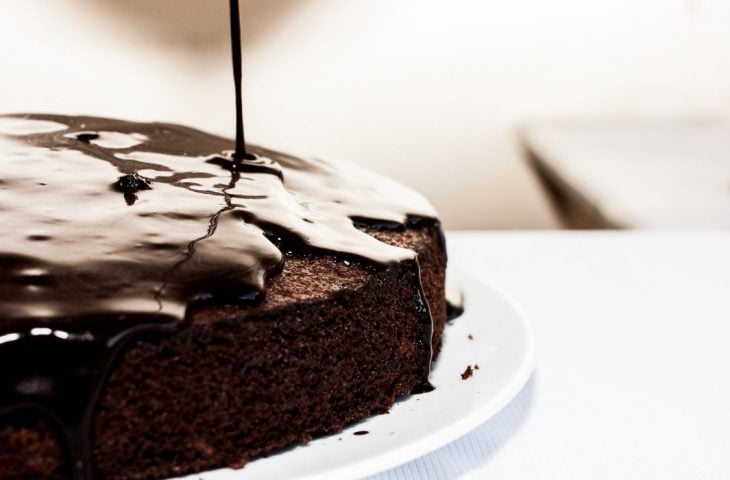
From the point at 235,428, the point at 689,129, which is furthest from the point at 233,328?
the point at 689,129

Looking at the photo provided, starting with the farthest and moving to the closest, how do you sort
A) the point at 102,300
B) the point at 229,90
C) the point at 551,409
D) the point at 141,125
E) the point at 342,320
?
the point at 229,90
the point at 141,125
the point at 551,409
the point at 342,320
the point at 102,300

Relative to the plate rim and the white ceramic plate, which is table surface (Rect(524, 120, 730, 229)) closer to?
the white ceramic plate

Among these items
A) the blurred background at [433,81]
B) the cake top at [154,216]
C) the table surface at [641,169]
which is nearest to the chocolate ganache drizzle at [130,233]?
the cake top at [154,216]

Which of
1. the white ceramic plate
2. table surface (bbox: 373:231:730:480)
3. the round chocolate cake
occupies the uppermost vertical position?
the round chocolate cake

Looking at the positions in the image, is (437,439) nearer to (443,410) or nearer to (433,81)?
(443,410)

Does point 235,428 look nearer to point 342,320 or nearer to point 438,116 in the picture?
point 342,320

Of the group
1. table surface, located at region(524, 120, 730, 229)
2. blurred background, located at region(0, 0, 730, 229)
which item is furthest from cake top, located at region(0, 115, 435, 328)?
blurred background, located at region(0, 0, 730, 229)

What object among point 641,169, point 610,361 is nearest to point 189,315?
point 610,361

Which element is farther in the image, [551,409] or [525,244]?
[525,244]
